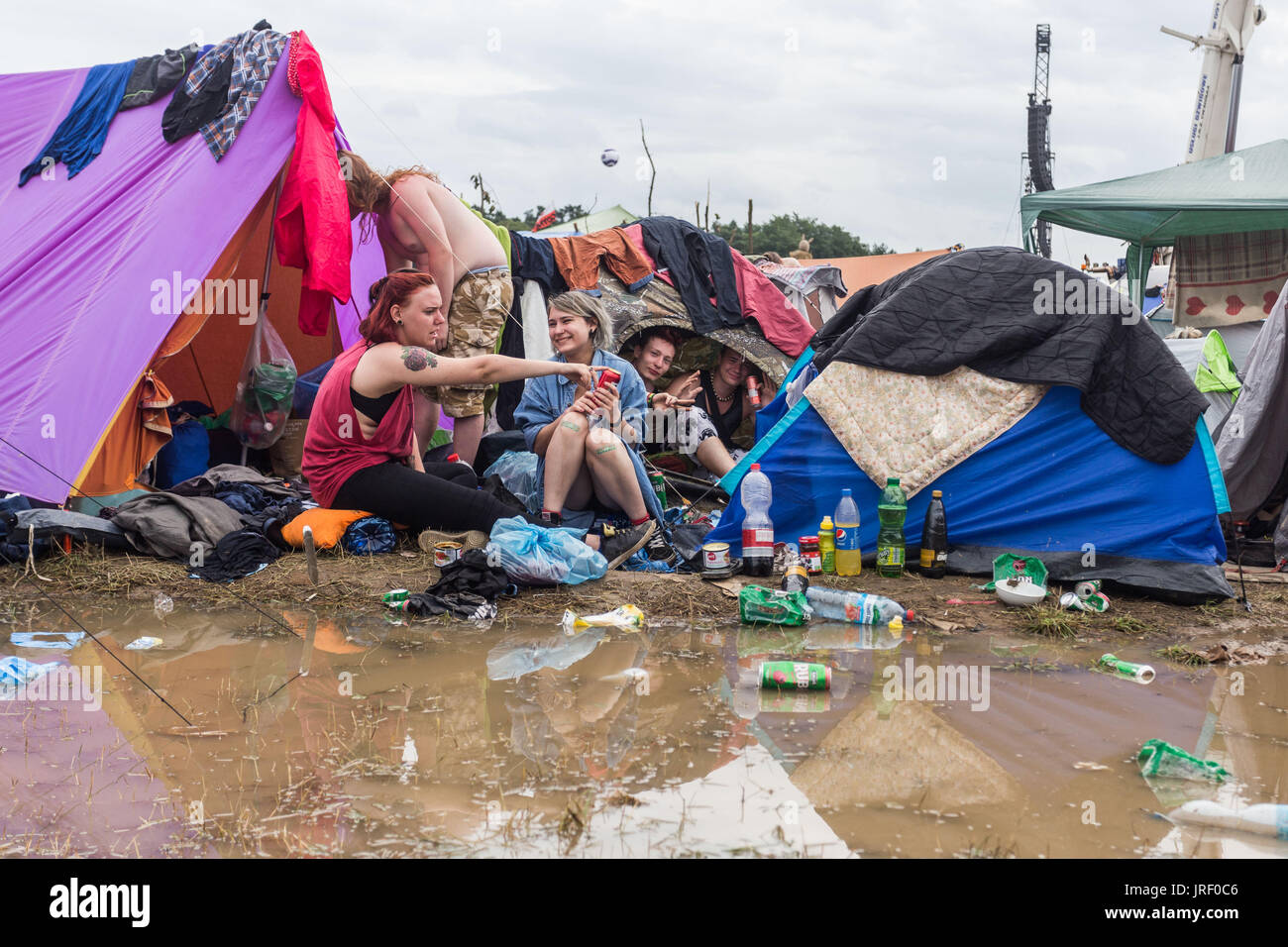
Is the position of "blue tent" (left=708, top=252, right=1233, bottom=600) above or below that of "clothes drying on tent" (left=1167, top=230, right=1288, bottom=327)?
below

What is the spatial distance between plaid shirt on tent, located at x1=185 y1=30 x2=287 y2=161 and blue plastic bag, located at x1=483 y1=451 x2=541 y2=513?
2235 millimetres

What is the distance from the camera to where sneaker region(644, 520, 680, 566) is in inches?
191

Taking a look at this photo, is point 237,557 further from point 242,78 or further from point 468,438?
point 242,78

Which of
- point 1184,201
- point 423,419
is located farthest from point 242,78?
point 1184,201

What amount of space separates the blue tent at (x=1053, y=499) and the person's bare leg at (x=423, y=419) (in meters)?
2.27

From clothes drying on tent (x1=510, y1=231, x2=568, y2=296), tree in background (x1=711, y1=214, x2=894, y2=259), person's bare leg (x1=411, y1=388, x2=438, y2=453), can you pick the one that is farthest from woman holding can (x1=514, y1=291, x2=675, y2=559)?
tree in background (x1=711, y1=214, x2=894, y2=259)

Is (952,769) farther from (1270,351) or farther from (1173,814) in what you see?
(1270,351)

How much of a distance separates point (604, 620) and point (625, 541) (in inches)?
40.2

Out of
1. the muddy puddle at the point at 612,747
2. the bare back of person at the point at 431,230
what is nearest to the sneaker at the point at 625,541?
the muddy puddle at the point at 612,747

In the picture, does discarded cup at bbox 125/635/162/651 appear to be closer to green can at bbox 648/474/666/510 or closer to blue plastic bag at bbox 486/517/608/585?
blue plastic bag at bbox 486/517/608/585

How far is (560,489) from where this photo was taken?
4984 millimetres

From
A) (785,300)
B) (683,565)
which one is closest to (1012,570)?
(683,565)

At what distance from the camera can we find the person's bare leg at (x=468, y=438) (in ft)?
21.0

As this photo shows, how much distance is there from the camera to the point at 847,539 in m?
4.48
